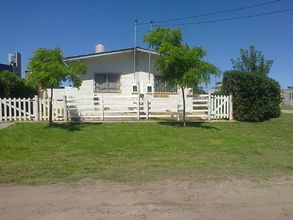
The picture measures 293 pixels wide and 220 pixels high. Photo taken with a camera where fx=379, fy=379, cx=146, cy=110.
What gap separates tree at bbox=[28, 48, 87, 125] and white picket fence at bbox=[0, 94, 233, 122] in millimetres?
2915

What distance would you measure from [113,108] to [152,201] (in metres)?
13.6

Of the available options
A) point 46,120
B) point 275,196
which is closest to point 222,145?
point 275,196

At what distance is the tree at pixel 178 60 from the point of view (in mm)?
16266

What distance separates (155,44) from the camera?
658 inches

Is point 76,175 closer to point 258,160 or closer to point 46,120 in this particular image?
point 258,160

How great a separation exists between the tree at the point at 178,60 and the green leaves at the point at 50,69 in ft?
11.3

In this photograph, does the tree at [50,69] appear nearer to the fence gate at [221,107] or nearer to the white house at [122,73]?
the white house at [122,73]

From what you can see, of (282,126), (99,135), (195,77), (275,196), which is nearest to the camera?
(275,196)

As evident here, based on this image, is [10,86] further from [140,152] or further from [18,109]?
[140,152]

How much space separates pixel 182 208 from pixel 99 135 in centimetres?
848

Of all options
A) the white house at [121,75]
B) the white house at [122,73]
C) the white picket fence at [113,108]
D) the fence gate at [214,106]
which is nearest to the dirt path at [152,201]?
the white picket fence at [113,108]

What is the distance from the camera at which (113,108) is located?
19516 millimetres

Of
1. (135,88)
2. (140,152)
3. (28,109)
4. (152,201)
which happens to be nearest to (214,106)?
(135,88)

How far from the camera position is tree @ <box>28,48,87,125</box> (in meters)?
15.0
